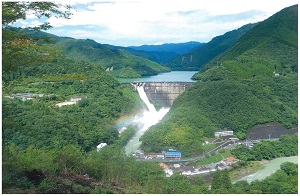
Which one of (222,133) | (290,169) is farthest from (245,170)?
(222,133)

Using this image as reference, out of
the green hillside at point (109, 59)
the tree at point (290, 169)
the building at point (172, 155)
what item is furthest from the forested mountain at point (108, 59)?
the tree at point (290, 169)

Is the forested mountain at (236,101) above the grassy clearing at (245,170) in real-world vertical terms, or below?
above

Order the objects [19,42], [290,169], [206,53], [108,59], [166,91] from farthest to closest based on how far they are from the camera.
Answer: [206,53] → [108,59] → [166,91] → [290,169] → [19,42]

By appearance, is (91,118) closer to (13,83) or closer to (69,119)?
(69,119)

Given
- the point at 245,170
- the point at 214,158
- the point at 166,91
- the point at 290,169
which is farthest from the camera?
the point at 166,91

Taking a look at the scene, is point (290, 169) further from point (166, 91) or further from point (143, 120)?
point (166, 91)

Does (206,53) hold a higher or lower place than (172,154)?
higher

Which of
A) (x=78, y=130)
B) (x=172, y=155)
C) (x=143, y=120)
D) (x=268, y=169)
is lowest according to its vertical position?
(x=268, y=169)

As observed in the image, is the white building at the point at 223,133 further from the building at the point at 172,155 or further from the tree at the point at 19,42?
the tree at the point at 19,42
